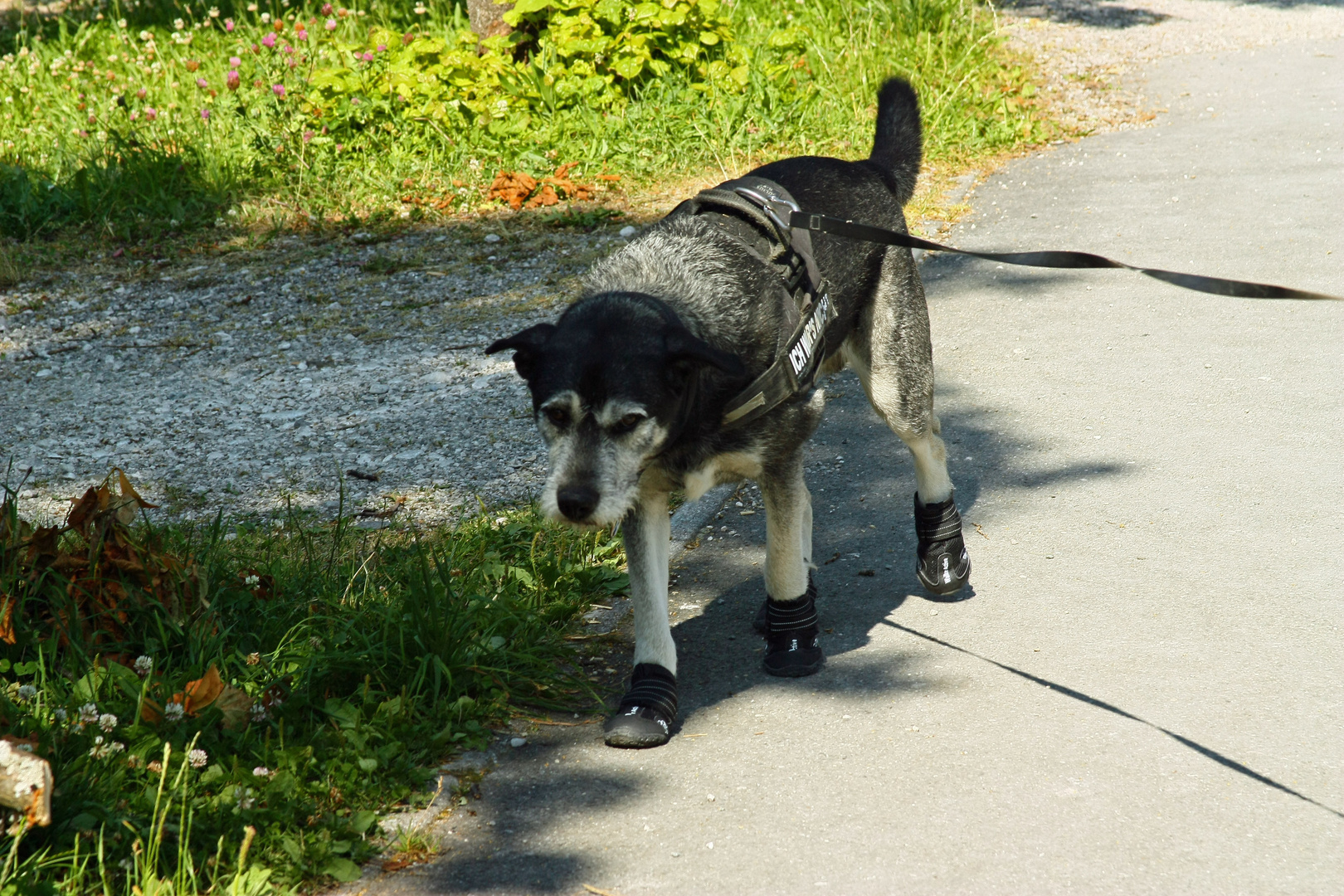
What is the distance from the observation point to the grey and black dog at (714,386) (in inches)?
128

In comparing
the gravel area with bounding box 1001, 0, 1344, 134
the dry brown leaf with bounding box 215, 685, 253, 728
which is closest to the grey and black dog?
the dry brown leaf with bounding box 215, 685, 253, 728

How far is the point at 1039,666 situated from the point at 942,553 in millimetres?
628

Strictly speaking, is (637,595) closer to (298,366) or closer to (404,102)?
(298,366)

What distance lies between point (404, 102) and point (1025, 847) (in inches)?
328

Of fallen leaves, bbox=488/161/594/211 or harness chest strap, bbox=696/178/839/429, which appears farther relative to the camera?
fallen leaves, bbox=488/161/594/211

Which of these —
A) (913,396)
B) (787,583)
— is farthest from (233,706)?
(913,396)

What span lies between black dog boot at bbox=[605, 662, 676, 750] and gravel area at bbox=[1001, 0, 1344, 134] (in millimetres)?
8937

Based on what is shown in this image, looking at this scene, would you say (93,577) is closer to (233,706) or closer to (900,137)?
(233,706)

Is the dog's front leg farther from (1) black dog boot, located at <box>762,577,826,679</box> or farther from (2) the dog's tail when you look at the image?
(2) the dog's tail

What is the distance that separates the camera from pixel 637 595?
3.68 meters

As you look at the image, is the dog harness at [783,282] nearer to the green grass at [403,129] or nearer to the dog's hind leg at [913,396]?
the dog's hind leg at [913,396]

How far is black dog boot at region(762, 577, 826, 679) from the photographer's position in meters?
3.88

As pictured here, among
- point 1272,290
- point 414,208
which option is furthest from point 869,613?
point 414,208

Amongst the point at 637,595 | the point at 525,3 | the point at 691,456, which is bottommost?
the point at 637,595
